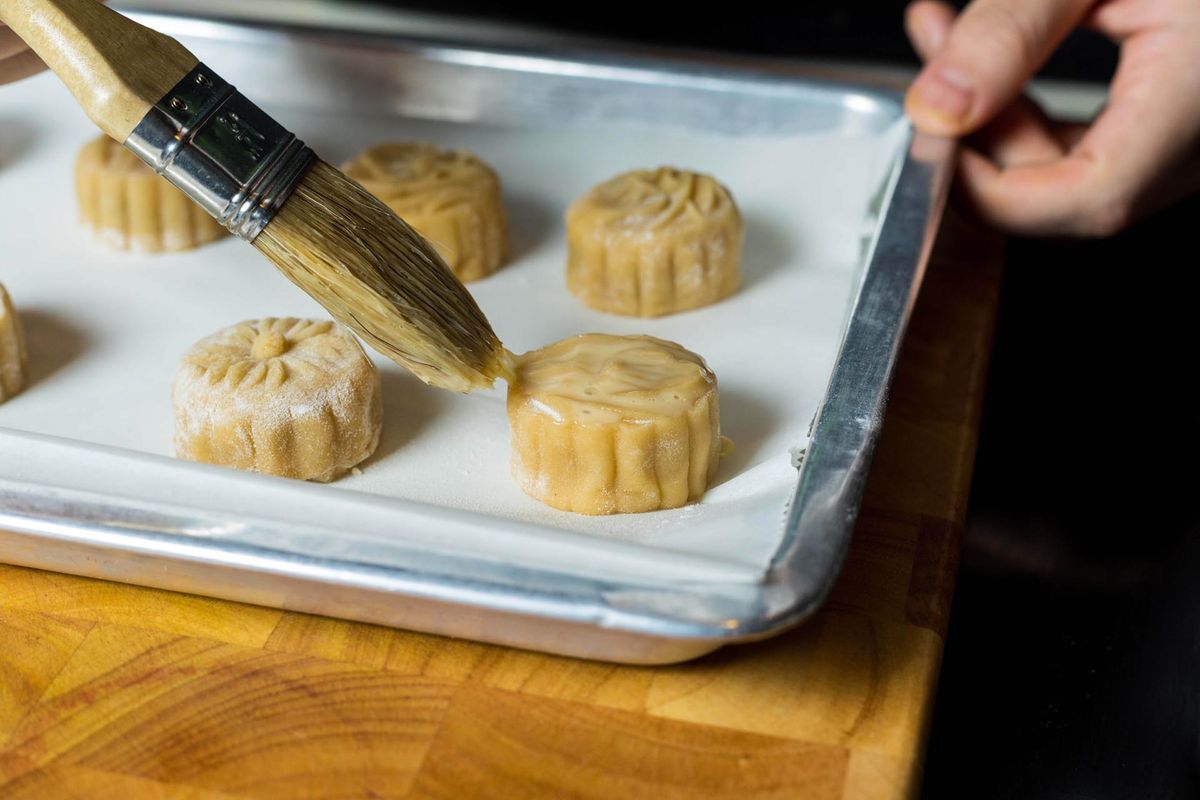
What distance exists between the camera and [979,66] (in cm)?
208

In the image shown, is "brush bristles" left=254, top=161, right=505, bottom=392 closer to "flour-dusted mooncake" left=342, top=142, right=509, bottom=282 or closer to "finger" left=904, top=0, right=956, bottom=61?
"flour-dusted mooncake" left=342, top=142, right=509, bottom=282

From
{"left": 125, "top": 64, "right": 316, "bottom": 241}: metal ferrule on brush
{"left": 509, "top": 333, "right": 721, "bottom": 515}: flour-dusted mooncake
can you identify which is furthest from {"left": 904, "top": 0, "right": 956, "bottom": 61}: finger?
{"left": 125, "top": 64, "right": 316, "bottom": 241}: metal ferrule on brush

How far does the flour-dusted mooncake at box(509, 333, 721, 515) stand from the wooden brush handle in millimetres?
500

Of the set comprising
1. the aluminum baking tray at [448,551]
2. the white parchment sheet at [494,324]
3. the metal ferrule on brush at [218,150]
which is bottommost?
the white parchment sheet at [494,324]

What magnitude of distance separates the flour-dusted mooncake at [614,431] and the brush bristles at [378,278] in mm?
79

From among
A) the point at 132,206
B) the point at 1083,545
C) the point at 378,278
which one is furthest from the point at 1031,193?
the point at 132,206

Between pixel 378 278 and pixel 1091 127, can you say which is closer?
pixel 378 278

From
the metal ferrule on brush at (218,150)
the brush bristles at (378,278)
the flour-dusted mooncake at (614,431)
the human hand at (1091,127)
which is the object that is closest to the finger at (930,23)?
the human hand at (1091,127)

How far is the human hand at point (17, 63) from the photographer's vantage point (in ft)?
5.56

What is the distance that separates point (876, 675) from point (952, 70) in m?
1.14

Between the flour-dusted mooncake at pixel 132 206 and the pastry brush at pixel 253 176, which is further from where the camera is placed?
the flour-dusted mooncake at pixel 132 206

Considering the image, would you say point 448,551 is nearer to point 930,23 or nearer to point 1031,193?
point 1031,193

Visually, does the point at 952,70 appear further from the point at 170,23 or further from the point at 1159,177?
the point at 170,23

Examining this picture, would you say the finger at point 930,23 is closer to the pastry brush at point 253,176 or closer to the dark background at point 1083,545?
the dark background at point 1083,545
